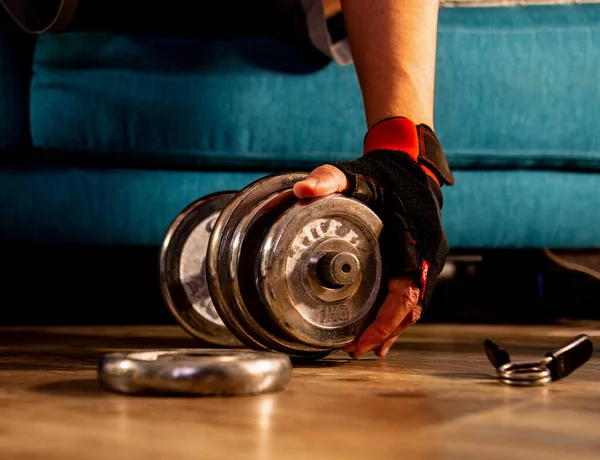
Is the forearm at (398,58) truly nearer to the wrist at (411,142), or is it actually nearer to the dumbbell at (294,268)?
the wrist at (411,142)

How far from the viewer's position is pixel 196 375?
2.31 feet

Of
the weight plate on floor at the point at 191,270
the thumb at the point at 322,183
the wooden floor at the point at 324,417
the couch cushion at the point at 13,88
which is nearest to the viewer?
the wooden floor at the point at 324,417

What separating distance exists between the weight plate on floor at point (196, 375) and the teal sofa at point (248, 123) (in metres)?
0.80

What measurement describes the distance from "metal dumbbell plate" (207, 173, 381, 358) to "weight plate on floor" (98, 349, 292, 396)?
16cm

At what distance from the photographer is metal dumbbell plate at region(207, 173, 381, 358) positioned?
90 centimetres

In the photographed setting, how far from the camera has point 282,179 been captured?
99 centimetres

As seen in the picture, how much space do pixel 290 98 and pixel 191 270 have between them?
418mm

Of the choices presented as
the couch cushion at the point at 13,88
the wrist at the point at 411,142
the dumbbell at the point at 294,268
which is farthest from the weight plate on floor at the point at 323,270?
the couch cushion at the point at 13,88

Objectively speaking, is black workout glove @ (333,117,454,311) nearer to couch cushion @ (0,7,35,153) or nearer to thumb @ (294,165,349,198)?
thumb @ (294,165,349,198)

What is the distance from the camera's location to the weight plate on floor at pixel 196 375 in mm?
708

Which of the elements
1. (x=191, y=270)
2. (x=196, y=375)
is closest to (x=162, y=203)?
(x=191, y=270)

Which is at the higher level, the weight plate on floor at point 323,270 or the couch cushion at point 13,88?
the couch cushion at point 13,88

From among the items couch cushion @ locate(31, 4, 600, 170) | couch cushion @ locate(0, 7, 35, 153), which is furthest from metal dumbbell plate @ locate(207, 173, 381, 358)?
couch cushion @ locate(0, 7, 35, 153)

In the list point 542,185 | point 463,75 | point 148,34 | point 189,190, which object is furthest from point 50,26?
point 542,185
